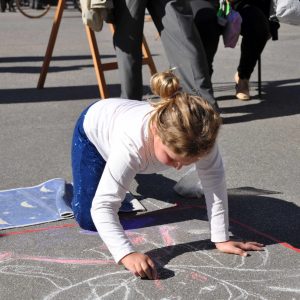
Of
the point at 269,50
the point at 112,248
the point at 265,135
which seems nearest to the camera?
the point at 112,248

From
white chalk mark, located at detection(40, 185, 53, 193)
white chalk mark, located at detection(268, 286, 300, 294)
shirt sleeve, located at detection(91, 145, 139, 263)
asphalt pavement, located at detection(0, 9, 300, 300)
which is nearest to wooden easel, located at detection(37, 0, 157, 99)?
asphalt pavement, located at detection(0, 9, 300, 300)

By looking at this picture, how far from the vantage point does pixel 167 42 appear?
174 inches

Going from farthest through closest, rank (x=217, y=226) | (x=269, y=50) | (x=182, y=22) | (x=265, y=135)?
(x=269, y=50)
(x=265, y=135)
(x=182, y=22)
(x=217, y=226)

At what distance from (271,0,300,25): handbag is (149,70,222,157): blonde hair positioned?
269cm

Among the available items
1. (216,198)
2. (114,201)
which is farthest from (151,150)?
(216,198)

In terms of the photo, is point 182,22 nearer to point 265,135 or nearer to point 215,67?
point 265,135

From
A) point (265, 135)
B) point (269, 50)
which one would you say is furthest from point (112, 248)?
point (269, 50)

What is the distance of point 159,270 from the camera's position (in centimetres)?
264

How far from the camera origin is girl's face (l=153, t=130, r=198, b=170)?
2.41m

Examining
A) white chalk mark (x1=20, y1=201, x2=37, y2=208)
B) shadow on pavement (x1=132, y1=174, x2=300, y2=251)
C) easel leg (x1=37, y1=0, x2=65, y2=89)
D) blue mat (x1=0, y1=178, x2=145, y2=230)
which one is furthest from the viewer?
easel leg (x1=37, y1=0, x2=65, y2=89)

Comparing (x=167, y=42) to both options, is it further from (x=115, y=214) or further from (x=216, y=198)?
(x=115, y=214)

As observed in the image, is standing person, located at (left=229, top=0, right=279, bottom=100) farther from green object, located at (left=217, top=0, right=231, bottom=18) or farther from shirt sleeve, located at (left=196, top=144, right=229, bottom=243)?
shirt sleeve, located at (left=196, top=144, right=229, bottom=243)

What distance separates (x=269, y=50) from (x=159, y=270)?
677cm

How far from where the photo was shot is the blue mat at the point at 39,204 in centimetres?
319
